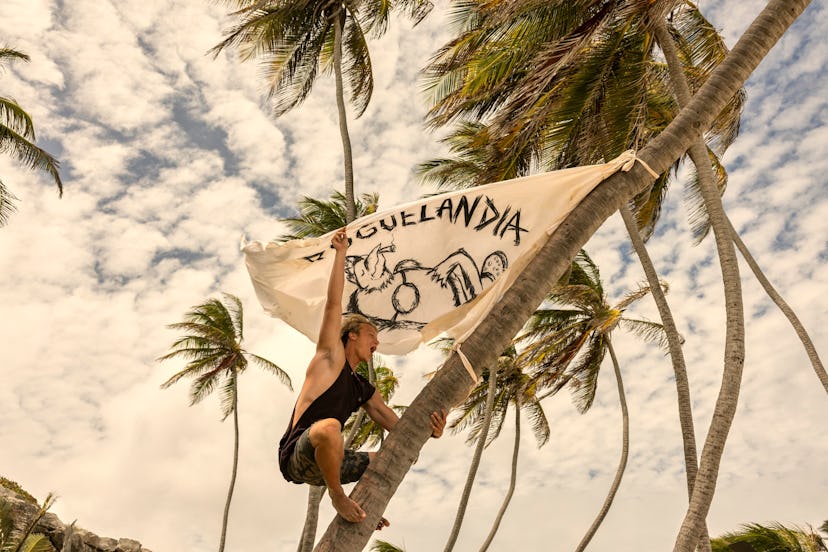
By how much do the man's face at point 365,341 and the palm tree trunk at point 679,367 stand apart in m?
7.17

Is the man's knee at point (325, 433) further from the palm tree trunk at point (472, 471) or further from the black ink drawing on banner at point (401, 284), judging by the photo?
the palm tree trunk at point (472, 471)

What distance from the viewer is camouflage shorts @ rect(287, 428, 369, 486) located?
320 centimetres

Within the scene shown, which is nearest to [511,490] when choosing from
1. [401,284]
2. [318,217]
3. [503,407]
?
[503,407]

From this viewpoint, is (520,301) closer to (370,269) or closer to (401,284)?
(401,284)

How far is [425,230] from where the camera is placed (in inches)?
174

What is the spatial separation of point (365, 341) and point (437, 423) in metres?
0.75

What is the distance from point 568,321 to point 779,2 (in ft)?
45.1

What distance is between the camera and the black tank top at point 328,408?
3412mm

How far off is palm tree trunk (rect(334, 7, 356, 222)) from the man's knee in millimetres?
10783

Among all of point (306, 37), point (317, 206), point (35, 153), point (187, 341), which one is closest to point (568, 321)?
point (317, 206)

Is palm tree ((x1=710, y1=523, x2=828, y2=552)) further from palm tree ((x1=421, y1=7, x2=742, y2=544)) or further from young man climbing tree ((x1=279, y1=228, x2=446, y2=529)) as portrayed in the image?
young man climbing tree ((x1=279, y1=228, x2=446, y2=529))

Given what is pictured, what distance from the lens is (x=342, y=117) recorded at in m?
14.7

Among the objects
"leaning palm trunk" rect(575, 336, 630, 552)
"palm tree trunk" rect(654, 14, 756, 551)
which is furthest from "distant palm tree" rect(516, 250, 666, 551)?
"palm tree trunk" rect(654, 14, 756, 551)

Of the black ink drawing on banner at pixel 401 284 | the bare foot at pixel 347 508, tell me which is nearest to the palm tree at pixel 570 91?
the black ink drawing on banner at pixel 401 284
